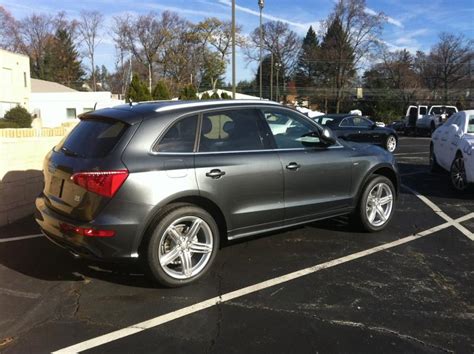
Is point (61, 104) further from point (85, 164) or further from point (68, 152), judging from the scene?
point (85, 164)

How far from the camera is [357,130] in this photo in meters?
16.5

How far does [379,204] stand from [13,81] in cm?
A: 4691

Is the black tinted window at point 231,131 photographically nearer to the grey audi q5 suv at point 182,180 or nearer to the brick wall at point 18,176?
the grey audi q5 suv at point 182,180

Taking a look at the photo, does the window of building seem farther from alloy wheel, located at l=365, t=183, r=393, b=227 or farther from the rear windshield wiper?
the rear windshield wiper

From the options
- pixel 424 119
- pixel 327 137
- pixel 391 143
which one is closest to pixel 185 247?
pixel 327 137

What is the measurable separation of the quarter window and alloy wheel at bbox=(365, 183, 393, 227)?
3.99 ft

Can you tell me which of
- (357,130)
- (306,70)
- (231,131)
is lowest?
(357,130)

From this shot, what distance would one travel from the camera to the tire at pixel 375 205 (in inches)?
245

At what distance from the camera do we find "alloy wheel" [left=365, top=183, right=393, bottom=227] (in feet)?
20.9

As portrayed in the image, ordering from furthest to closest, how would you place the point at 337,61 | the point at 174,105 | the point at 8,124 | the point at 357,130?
the point at 337,61 < the point at 8,124 < the point at 357,130 < the point at 174,105

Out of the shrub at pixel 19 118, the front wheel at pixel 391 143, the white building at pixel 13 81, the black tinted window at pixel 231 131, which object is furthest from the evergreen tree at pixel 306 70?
the black tinted window at pixel 231 131

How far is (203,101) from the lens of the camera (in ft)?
16.8

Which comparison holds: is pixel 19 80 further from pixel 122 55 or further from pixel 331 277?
pixel 331 277

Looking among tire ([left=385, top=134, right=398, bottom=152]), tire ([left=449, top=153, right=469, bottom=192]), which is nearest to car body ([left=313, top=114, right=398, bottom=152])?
tire ([left=385, top=134, right=398, bottom=152])
